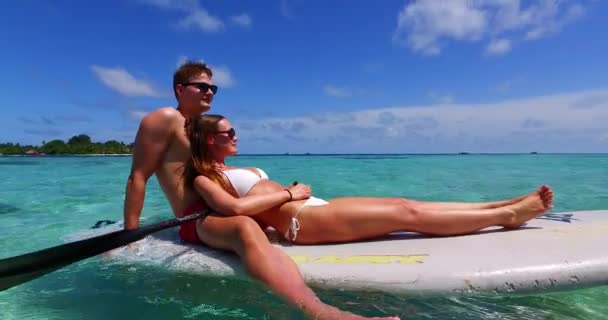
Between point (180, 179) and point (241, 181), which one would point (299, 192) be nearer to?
point (241, 181)

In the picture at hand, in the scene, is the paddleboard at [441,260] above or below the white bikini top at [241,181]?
below

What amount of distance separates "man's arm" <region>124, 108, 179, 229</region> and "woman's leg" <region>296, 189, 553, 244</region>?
Answer: 130cm

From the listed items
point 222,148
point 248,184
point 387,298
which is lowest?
point 387,298

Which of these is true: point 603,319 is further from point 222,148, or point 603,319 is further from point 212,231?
point 222,148

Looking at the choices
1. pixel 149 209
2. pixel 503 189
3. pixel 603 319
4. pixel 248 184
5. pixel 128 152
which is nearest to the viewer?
pixel 603 319

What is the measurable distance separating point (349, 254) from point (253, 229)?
2.25 feet

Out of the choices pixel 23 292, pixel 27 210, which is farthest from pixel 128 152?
pixel 23 292

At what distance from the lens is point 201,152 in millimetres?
2988

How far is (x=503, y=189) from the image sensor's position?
427 inches

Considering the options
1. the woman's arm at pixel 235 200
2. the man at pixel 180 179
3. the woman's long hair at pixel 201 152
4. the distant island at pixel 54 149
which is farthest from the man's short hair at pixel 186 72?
the distant island at pixel 54 149

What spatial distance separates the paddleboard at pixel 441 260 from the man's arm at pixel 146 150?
31 cm

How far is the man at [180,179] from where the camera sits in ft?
7.69

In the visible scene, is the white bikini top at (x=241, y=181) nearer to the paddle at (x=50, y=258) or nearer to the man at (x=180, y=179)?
the man at (x=180, y=179)

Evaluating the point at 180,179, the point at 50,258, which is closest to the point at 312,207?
the point at 180,179
